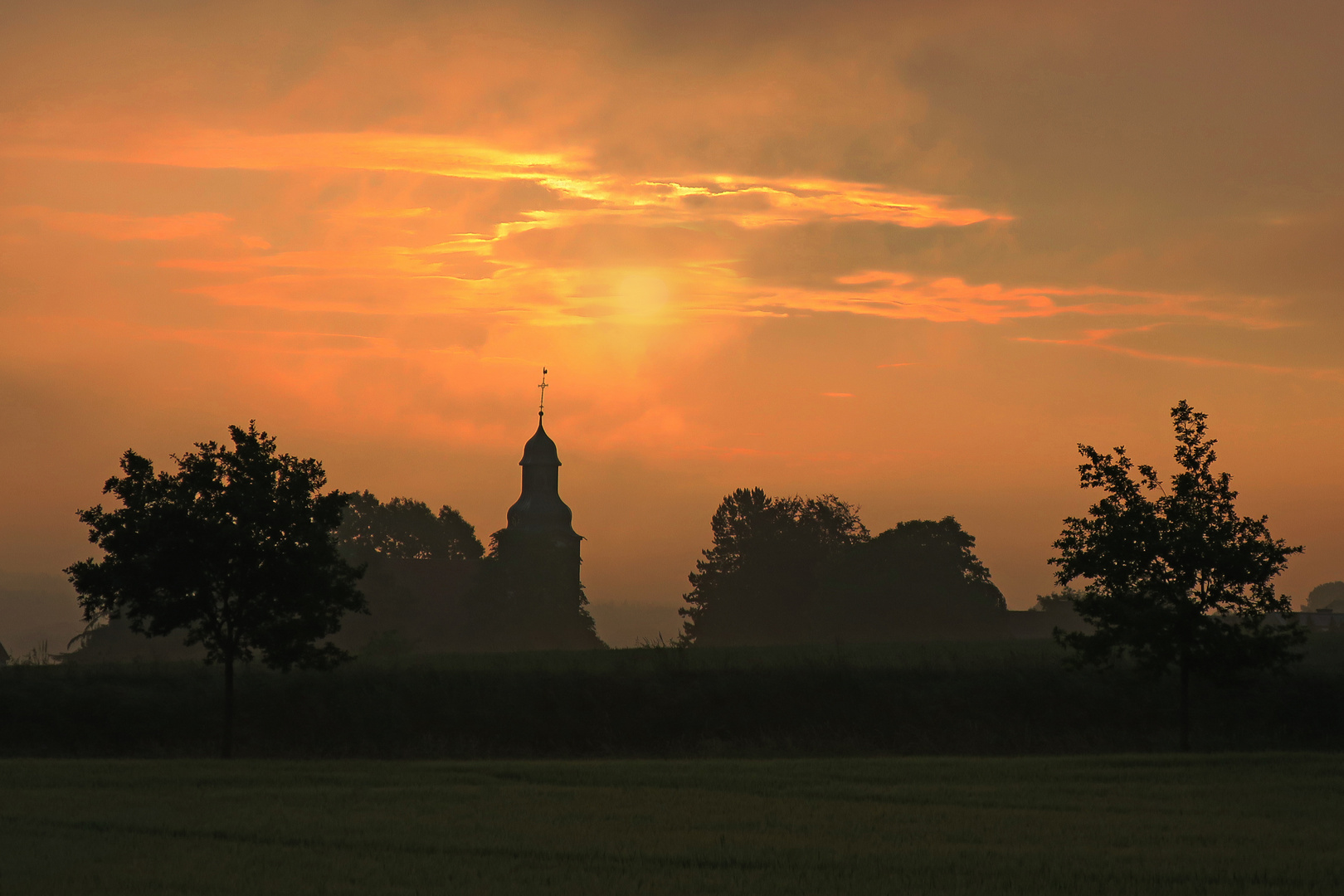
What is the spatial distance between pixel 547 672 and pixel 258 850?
26.7 m

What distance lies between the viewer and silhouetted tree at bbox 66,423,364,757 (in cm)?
3534

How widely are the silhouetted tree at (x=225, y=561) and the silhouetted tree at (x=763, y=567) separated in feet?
221

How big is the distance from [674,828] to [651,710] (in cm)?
2217

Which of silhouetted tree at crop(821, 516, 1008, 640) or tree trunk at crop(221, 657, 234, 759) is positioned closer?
tree trunk at crop(221, 657, 234, 759)

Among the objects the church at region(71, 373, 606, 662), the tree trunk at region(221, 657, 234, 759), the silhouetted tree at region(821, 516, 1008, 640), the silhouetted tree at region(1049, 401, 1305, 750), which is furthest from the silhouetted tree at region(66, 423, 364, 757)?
the silhouetted tree at region(821, 516, 1008, 640)

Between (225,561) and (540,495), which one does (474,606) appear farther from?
(225,561)

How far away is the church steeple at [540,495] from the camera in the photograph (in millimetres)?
122500

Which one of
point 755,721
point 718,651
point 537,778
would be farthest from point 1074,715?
point 537,778

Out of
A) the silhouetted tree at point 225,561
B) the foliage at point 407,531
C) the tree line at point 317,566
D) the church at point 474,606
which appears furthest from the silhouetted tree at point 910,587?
the silhouetted tree at point 225,561

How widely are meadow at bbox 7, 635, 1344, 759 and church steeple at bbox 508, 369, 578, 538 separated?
74.2 m

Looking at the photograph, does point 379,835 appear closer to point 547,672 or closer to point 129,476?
point 129,476

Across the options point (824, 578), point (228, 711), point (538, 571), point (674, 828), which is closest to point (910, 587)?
point (824, 578)

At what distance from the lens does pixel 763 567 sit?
108500 mm

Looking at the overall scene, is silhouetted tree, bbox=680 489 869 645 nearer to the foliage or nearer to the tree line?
the foliage
